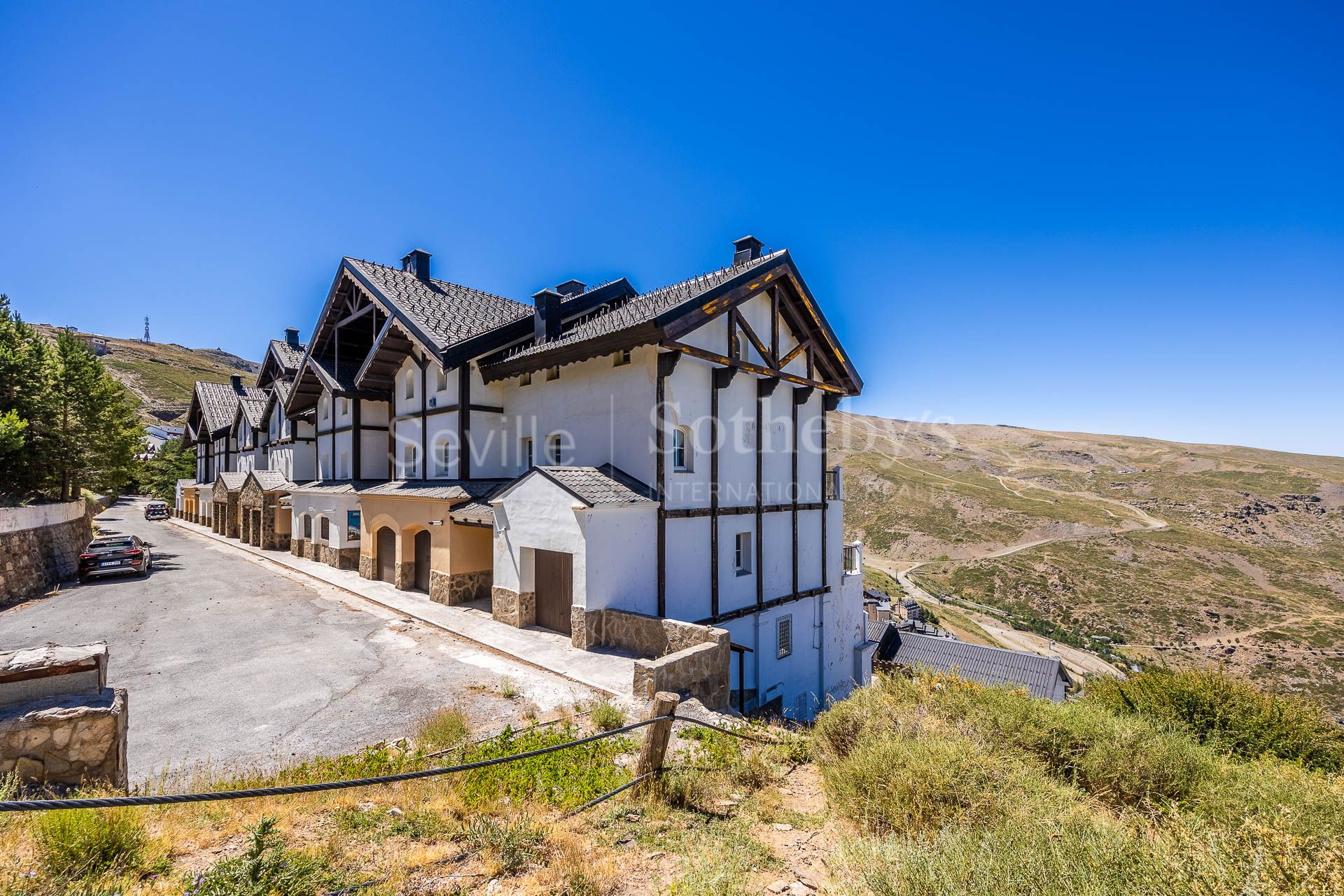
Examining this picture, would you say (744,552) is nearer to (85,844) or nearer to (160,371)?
(85,844)

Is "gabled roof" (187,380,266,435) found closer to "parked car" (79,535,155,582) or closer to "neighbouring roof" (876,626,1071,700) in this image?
"parked car" (79,535,155,582)

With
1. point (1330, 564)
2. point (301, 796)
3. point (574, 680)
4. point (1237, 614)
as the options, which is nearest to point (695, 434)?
point (574, 680)

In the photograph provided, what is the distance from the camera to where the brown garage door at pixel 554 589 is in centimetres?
1261

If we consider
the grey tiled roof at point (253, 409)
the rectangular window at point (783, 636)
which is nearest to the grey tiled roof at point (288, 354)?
the grey tiled roof at point (253, 409)

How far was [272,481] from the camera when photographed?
27.2 meters

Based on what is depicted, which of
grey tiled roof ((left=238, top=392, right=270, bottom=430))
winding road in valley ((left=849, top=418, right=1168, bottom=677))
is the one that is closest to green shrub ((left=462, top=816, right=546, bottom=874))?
winding road in valley ((left=849, top=418, right=1168, bottom=677))

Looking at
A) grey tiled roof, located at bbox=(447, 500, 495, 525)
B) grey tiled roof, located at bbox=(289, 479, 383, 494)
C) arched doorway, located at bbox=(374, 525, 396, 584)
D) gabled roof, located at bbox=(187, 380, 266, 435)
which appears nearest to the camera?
grey tiled roof, located at bbox=(447, 500, 495, 525)

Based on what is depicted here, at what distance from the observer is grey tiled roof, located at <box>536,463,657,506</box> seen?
1187 centimetres

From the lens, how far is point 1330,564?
77.6 metres

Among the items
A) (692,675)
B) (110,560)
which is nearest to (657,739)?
(692,675)

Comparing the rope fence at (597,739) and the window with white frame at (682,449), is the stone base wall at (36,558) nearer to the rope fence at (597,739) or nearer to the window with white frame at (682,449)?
the rope fence at (597,739)

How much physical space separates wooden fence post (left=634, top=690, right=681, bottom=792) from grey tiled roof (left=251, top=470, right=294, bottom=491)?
2615cm

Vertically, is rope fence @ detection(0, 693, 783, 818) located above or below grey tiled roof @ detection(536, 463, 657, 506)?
below

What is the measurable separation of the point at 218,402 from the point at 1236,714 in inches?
2014
